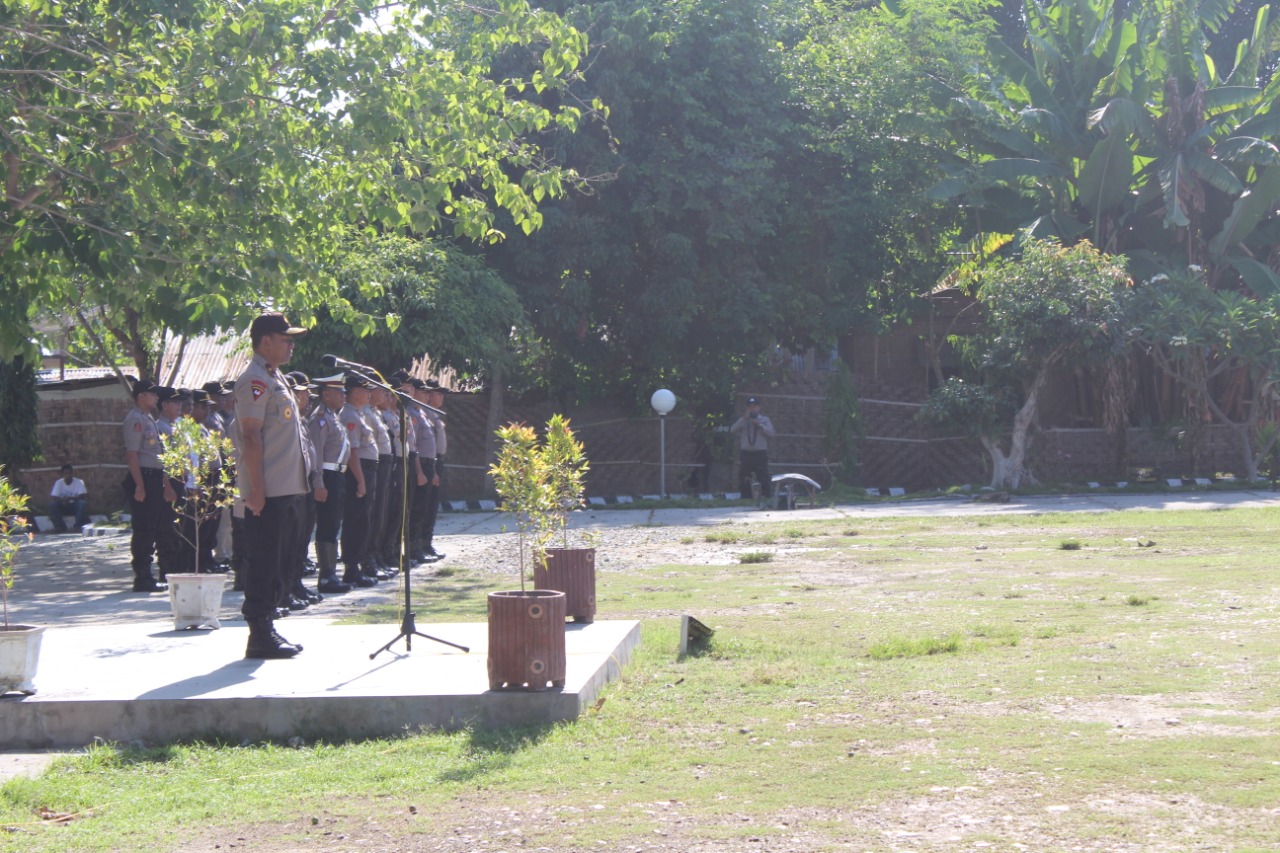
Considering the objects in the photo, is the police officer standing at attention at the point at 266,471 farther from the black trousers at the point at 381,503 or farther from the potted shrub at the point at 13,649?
the black trousers at the point at 381,503

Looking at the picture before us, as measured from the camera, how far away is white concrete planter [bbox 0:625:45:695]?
22.6ft

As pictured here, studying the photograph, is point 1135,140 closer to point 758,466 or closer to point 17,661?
point 758,466

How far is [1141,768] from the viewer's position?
213 inches

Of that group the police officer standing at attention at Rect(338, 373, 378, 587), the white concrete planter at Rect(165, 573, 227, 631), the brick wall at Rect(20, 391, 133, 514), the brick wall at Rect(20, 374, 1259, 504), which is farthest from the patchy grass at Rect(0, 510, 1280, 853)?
the brick wall at Rect(20, 391, 133, 514)

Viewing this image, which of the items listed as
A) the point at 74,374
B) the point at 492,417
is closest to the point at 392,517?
the point at 492,417

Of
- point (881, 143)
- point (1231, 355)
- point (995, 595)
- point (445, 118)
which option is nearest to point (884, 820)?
point (995, 595)

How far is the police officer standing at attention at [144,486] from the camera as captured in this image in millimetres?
13172

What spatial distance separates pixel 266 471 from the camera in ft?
26.3

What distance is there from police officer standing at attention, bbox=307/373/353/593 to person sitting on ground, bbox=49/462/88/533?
11823 millimetres

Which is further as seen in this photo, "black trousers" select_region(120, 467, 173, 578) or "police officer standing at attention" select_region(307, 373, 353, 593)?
"black trousers" select_region(120, 467, 173, 578)

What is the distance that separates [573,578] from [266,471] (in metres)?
2.21

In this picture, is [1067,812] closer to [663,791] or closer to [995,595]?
[663,791]

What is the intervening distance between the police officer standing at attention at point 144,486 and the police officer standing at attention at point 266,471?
216 inches

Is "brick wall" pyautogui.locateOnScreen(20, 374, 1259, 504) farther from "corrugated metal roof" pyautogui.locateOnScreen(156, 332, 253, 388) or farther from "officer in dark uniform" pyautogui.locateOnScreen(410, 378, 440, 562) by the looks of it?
"officer in dark uniform" pyautogui.locateOnScreen(410, 378, 440, 562)
